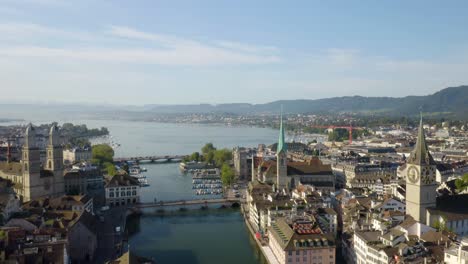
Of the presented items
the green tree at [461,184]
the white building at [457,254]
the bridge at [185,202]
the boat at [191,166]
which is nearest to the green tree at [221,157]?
the boat at [191,166]

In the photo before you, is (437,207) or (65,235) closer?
(65,235)

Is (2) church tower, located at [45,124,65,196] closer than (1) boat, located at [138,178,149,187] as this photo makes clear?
Yes

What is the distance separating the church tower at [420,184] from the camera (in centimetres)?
2534

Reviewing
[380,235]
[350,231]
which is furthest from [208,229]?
[380,235]

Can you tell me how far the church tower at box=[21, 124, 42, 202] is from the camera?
32344 millimetres

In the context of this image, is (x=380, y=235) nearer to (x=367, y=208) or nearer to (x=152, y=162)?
(x=367, y=208)

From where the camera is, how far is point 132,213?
3422cm

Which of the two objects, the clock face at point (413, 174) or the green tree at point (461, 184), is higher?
the clock face at point (413, 174)

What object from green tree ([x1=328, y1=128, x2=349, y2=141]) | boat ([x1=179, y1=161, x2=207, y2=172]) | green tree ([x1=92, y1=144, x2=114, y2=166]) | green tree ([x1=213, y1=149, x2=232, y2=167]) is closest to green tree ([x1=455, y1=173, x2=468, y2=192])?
green tree ([x1=213, y1=149, x2=232, y2=167])

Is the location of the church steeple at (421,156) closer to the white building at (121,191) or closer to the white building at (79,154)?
the white building at (121,191)

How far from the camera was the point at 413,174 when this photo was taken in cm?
2617

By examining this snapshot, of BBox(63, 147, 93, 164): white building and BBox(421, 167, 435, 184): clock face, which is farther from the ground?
BBox(421, 167, 435, 184): clock face

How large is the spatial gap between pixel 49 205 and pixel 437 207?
21482mm

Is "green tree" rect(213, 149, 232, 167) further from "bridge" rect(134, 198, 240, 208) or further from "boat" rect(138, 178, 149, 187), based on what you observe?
"bridge" rect(134, 198, 240, 208)
